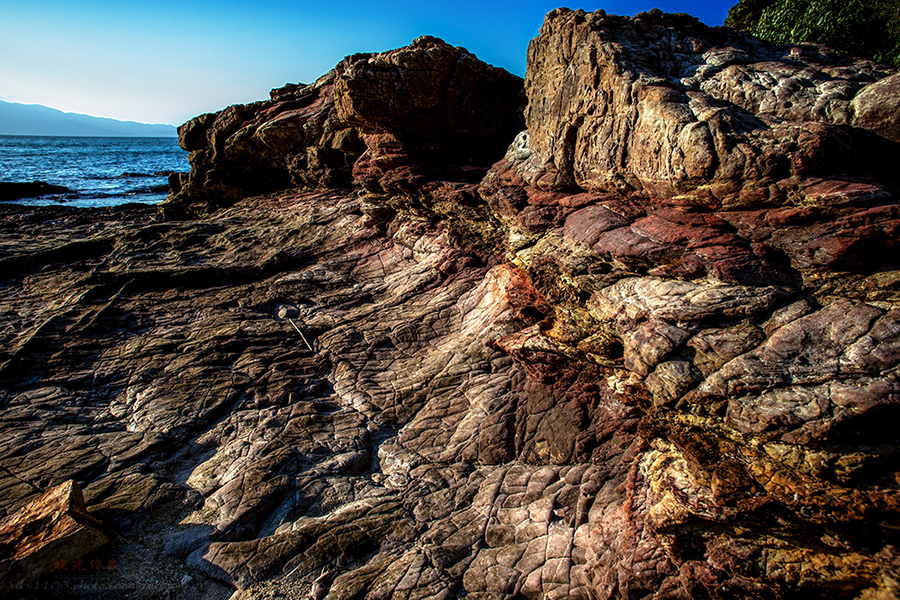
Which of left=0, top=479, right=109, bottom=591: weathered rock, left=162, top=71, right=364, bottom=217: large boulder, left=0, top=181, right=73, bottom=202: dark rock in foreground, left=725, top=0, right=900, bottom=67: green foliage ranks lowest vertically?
left=0, top=479, right=109, bottom=591: weathered rock

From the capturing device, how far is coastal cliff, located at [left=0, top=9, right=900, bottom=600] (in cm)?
456

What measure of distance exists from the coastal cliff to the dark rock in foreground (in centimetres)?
2845

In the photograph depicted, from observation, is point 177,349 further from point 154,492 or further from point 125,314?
point 154,492

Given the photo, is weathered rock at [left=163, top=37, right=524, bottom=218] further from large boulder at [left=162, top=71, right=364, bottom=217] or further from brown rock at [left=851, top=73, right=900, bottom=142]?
brown rock at [left=851, top=73, right=900, bottom=142]

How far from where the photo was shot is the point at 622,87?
6.60 meters

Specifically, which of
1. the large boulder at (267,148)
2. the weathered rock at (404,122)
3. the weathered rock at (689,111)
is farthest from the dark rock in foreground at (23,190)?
the weathered rock at (689,111)

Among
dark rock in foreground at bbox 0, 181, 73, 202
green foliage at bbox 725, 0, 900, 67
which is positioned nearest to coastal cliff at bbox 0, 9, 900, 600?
green foliage at bbox 725, 0, 900, 67

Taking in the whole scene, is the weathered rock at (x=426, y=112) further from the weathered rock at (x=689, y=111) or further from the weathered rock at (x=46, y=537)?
the weathered rock at (x=46, y=537)

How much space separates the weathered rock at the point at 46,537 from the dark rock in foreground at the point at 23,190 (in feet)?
119

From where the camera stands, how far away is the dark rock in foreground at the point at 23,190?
3044 centimetres

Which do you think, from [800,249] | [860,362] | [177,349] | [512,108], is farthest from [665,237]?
[177,349]

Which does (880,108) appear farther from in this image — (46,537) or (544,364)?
(46,537)

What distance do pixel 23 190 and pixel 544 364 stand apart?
4094 cm

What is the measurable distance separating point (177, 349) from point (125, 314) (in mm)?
1993
